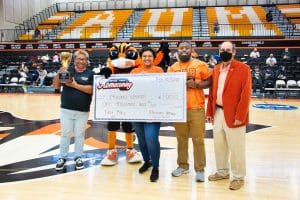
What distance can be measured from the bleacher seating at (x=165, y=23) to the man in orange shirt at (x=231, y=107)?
15.7 metres

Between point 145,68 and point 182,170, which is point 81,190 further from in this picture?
point 145,68

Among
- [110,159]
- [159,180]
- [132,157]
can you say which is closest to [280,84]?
[132,157]

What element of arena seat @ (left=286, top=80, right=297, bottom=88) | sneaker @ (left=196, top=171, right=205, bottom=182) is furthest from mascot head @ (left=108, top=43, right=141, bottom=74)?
arena seat @ (left=286, top=80, right=297, bottom=88)

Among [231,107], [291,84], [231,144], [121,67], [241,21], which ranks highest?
[241,21]

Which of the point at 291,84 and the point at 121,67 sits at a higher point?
the point at 121,67

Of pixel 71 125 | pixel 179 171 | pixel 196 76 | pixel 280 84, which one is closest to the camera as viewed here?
pixel 196 76

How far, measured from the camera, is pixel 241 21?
20.7 metres

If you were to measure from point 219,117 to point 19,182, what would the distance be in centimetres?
229

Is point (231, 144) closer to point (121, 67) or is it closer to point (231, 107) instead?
point (231, 107)

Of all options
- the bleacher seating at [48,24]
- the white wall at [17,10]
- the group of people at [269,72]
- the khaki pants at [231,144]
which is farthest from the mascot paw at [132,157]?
the white wall at [17,10]

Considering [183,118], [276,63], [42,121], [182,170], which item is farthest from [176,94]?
[276,63]

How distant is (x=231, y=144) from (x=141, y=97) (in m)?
1.17

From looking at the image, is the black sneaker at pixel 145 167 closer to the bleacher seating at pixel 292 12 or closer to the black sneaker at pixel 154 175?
the black sneaker at pixel 154 175

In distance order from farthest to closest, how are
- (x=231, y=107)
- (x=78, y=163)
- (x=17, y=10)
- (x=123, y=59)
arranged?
(x=17, y=10), (x=123, y=59), (x=78, y=163), (x=231, y=107)
